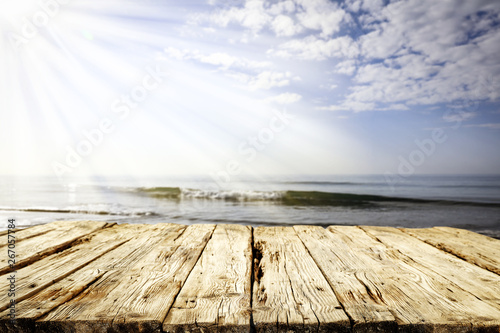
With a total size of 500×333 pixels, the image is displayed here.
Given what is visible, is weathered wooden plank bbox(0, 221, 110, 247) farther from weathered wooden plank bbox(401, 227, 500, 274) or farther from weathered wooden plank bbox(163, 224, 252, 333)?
weathered wooden plank bbox(401, 227, 500, 274)

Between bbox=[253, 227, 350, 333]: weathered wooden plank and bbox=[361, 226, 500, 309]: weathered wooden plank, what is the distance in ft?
2.23

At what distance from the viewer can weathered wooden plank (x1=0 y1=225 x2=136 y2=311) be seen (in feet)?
3.89

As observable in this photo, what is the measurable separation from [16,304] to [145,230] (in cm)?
132

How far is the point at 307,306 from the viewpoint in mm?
1054

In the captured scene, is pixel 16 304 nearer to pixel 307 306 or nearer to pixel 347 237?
pixel 307 306

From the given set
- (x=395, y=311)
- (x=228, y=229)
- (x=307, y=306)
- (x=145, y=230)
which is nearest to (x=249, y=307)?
(x=307, y=306)

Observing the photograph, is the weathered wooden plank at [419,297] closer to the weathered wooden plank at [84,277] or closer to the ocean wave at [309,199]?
the weathered wooden plank at [84,277]

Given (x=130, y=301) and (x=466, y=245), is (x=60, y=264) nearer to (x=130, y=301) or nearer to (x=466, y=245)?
(x=130, y=301)

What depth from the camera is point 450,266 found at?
5.10 ft

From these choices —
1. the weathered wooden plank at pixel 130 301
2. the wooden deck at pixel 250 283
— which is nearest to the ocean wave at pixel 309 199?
the wooden deck at pixel 250 283

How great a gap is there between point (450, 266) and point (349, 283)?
2.45ft

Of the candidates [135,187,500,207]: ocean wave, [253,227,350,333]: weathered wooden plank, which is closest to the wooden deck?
[253,227,350,333]: weathered wooden plank

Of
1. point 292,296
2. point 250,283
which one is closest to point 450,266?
point 292,296

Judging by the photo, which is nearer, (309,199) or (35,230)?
(35,230)
